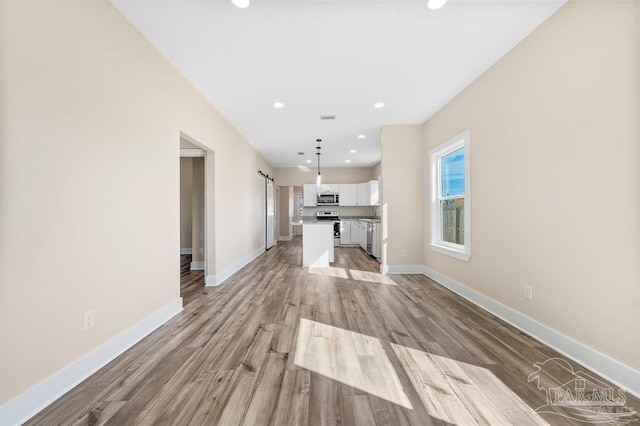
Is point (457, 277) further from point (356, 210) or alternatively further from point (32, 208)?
point (356, 210)

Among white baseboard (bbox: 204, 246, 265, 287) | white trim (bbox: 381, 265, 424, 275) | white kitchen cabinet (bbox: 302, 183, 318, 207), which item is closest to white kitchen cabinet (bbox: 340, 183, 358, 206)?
white kitchen cabinet (bbox: 302, 183, 318, 207)

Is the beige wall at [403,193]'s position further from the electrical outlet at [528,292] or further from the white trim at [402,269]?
the electrical outlet at [528,292]

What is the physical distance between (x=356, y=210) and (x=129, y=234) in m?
7.08

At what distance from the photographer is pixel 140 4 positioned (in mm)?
1866

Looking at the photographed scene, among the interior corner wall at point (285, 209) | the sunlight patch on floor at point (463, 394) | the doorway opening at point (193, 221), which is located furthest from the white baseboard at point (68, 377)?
the interior corner wall at point (285, 209)

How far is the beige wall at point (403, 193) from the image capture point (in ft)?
14.6

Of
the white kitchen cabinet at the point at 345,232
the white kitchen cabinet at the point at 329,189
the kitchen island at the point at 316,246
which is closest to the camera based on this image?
the kitchen island at the point at 316,246

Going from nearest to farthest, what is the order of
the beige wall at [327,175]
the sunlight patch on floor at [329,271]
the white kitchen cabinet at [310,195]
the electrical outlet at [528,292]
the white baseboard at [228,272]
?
the electrical outlet at [528,292] → the white baseboard at [228,272] → the sunlight patch on floor at [329,271] → the white kitchen cabinet at [310,195] → the beige wall at [327,175]

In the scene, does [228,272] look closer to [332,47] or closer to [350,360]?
[350,360]

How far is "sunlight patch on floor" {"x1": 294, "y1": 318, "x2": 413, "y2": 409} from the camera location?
156 cm

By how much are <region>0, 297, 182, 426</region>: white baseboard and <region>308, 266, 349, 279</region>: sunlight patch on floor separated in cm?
274

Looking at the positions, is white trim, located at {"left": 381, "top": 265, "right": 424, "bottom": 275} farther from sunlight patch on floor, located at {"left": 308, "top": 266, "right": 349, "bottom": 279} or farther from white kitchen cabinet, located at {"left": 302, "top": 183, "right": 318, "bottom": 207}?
white kitchen cabinet, located at {"left": 302, "top": 183, "right": 318, "bottom": 207}

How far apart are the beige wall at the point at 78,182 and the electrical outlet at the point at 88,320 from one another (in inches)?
1.4

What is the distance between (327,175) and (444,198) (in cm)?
505
